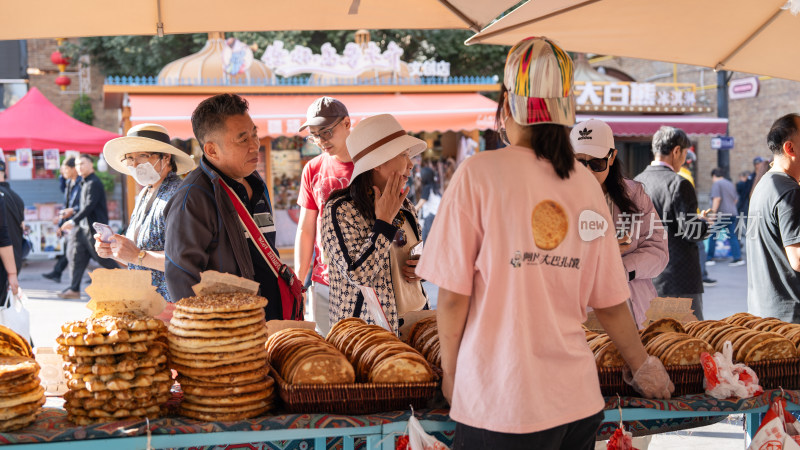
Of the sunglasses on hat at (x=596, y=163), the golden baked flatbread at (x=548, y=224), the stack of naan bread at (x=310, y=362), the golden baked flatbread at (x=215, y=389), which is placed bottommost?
the golden baked flatbread at (x=215, y=389)

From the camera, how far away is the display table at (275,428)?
205cm

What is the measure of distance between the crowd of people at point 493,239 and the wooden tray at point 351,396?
0.22 metres

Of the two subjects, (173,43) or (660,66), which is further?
(660,66)

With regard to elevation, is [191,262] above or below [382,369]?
above

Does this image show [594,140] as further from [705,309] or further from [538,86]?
[705,309]

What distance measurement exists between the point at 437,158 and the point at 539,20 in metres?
11.4

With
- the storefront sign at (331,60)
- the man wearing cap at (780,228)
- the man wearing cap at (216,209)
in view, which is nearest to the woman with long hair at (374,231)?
the man wearing cap at (216,209)

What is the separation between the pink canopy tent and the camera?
34.1 feet

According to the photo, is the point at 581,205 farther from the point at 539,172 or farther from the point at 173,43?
the point at 173,43

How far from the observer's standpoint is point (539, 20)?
13.2 ft

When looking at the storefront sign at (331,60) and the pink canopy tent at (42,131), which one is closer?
the pink canopy tent at (42,131)

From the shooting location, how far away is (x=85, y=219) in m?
9.88

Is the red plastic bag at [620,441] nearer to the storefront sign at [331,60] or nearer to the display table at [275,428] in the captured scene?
the display table at [275,428]

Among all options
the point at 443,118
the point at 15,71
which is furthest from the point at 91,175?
the point at 15,71
